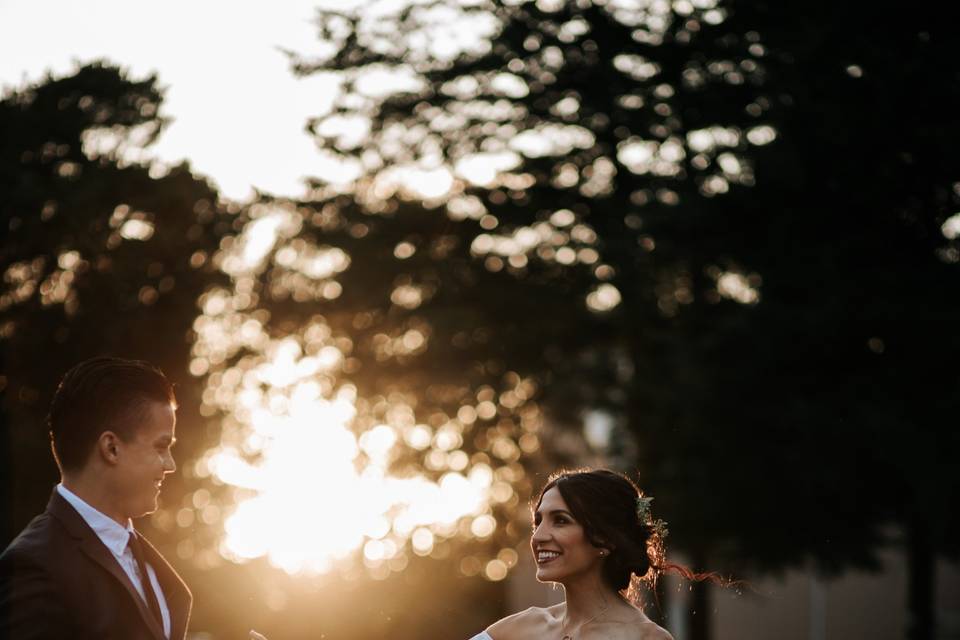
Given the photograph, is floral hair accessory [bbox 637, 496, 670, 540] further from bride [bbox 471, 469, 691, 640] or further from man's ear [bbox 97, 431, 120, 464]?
man's ear [bbox 97, 431, 120, 464]

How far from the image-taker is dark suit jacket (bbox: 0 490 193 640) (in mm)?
3547

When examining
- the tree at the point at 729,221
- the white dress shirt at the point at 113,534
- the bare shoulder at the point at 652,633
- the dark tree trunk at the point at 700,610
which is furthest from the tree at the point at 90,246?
the white dress shirt at the point at 113,534

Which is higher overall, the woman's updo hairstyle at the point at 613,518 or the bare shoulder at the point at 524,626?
the woman's updo hairstyle at the point at 613,518

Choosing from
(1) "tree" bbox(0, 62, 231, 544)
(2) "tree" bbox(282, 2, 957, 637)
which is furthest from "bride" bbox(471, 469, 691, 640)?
(1) "tree" bbox(0, 62, 231, 544)

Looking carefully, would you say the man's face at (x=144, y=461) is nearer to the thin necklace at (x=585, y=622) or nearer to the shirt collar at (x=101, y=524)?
the shirt collar at (x=101, y=524)

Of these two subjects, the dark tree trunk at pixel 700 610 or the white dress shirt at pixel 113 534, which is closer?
the white dress shirt at pixel 113 534

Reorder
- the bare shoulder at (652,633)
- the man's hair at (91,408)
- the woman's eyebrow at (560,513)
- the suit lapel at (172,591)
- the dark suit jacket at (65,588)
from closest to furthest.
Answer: the dark suit jacket at (65,588) → the man's hair at (91,408) → the suit lapel at (172,591) → the bare shoulder at (652,633) → the woman's eyebrow at (560,513)

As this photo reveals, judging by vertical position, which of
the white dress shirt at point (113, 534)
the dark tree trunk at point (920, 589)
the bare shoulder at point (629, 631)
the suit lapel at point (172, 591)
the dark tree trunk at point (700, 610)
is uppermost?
the white dress shirt at point (113, 534)

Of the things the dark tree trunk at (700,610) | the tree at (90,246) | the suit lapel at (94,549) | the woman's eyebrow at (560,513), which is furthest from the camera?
the tree at (90,246)

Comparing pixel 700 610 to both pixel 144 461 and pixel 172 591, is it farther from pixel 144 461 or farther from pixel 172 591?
pixel 144 461

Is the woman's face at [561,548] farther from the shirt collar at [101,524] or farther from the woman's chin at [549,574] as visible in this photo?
the shirt collar at [101,524]

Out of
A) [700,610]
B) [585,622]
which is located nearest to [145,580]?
[585,622]

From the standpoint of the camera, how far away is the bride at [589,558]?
5453 mm

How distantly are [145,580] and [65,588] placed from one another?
1.30 ft
